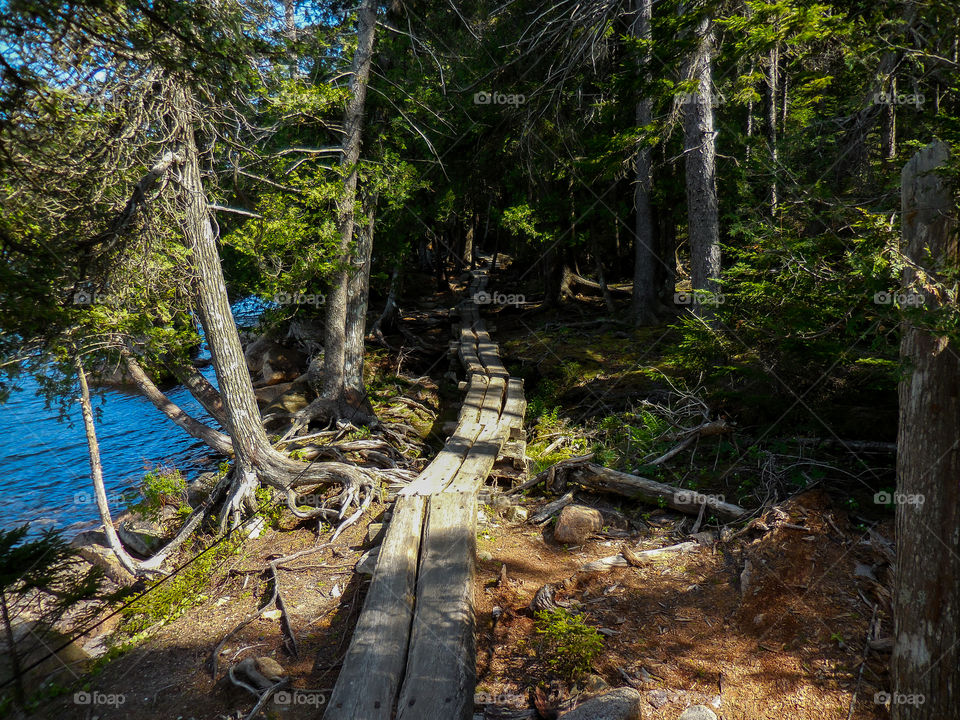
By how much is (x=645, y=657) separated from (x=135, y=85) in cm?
729

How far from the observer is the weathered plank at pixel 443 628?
3423 mm

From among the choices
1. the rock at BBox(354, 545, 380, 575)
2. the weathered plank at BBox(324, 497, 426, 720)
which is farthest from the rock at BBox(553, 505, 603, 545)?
the rock at BBox(354, 545, 380, 575)

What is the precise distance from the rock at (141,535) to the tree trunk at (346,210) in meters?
3.42

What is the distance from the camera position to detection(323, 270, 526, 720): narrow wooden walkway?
346 cm

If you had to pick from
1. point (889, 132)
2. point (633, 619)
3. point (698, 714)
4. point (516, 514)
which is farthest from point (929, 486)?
point (889, 132)

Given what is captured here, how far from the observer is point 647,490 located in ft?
20.3

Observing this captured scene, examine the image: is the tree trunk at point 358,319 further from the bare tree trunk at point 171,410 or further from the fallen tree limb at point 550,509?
the fallen tree limb at point 550,509

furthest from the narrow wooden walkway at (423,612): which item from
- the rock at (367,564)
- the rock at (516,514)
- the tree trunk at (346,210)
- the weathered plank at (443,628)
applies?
the tree trunk at (346,210)

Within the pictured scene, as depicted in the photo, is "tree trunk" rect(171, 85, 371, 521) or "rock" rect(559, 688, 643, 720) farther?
"tree trunk" rect(171, 85, 371, 521)

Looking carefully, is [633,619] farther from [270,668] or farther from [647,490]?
[270,668]

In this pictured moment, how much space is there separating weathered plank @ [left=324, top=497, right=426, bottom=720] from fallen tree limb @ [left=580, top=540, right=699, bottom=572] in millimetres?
1751

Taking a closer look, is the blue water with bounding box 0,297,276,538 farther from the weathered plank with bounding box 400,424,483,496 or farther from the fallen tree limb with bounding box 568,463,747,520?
the fallen tree limb with bounding box 568,463,747,520

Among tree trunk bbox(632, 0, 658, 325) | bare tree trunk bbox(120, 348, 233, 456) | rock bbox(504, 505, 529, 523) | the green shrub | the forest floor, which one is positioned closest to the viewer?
the forest floor

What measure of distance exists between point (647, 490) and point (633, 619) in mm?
1974
